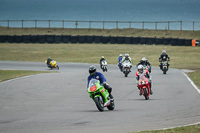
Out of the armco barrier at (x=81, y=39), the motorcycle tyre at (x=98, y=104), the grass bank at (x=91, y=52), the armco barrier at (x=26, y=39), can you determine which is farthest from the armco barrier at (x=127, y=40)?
the motorcycle tyre at (x=98, y=104)

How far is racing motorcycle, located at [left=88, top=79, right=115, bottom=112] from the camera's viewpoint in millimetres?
12953

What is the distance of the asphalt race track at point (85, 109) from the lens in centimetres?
1062

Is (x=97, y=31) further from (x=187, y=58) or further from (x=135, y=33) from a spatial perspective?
(x=187, y=58)

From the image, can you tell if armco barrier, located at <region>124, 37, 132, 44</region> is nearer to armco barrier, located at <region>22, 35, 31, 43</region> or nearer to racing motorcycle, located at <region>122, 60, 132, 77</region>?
armco barrier, located at <region>22, 35, 31, 43</region>

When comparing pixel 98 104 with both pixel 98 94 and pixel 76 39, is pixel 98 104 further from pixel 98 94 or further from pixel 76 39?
pixel 76 39

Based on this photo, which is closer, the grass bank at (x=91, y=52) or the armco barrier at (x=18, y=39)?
the grass bank at (x=91, y=52)

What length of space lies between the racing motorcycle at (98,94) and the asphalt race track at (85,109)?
297mm

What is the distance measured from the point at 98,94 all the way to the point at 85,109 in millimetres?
1002

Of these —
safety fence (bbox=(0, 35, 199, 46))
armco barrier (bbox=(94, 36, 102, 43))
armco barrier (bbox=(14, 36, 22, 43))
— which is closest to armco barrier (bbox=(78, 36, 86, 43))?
safety fence (bbox=(0, 35, 199, 46))

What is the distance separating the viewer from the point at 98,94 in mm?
13094

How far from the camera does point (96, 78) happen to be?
13.4 m

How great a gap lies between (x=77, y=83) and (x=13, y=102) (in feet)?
25.5

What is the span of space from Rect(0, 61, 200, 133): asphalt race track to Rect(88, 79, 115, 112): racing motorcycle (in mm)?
297

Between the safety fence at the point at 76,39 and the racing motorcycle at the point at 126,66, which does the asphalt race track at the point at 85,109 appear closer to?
the racing motorcycle at the point at 126,66
